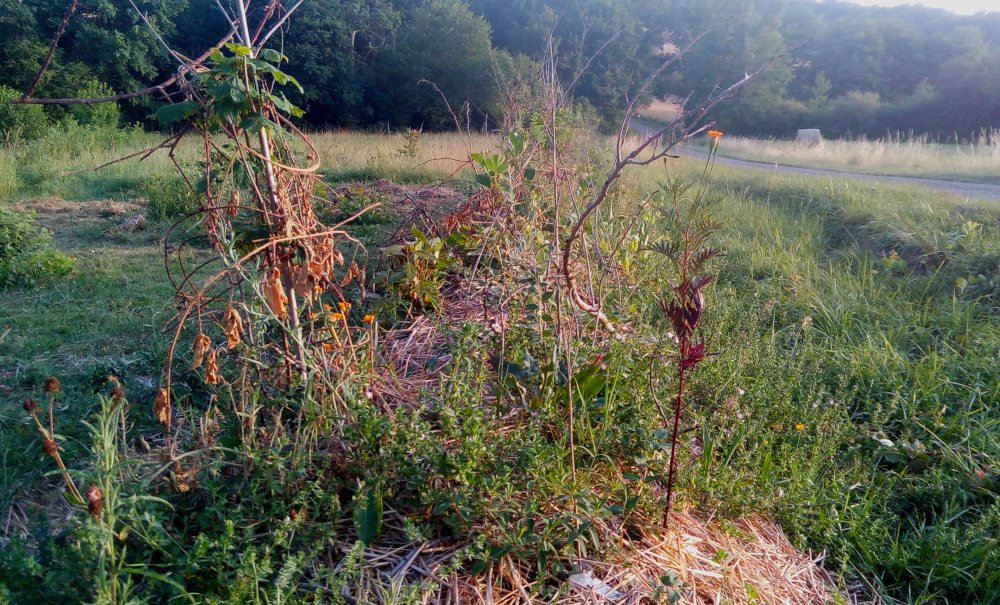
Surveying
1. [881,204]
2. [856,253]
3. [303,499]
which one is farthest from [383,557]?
[881,204]

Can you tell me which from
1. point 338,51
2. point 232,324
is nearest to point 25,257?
point 232,324

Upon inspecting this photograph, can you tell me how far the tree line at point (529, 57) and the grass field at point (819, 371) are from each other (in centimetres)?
1137

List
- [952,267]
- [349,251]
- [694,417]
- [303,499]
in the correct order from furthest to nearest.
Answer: [349,251] < [952,267] < [694,417] < [303,499]

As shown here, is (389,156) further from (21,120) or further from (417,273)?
(21,120)

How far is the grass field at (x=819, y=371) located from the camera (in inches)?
77.5

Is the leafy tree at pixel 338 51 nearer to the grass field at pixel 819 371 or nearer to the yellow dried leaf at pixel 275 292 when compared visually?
the grass field at pixel 819 371

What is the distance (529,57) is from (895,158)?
12758 millimetres

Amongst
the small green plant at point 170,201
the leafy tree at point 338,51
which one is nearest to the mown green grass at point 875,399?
the small green plant at point 170,201

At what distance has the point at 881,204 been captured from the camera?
18.8 feet

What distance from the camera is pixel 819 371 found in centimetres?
291

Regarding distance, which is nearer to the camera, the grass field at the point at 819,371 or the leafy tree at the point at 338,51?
the grass field at the point at 819,371

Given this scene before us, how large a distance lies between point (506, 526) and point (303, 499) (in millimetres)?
521

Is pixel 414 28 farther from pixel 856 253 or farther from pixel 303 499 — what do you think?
pixel 303 499

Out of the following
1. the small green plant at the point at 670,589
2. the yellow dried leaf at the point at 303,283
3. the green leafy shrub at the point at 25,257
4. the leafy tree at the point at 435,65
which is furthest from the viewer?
the leafy tree at the point at 435,65
